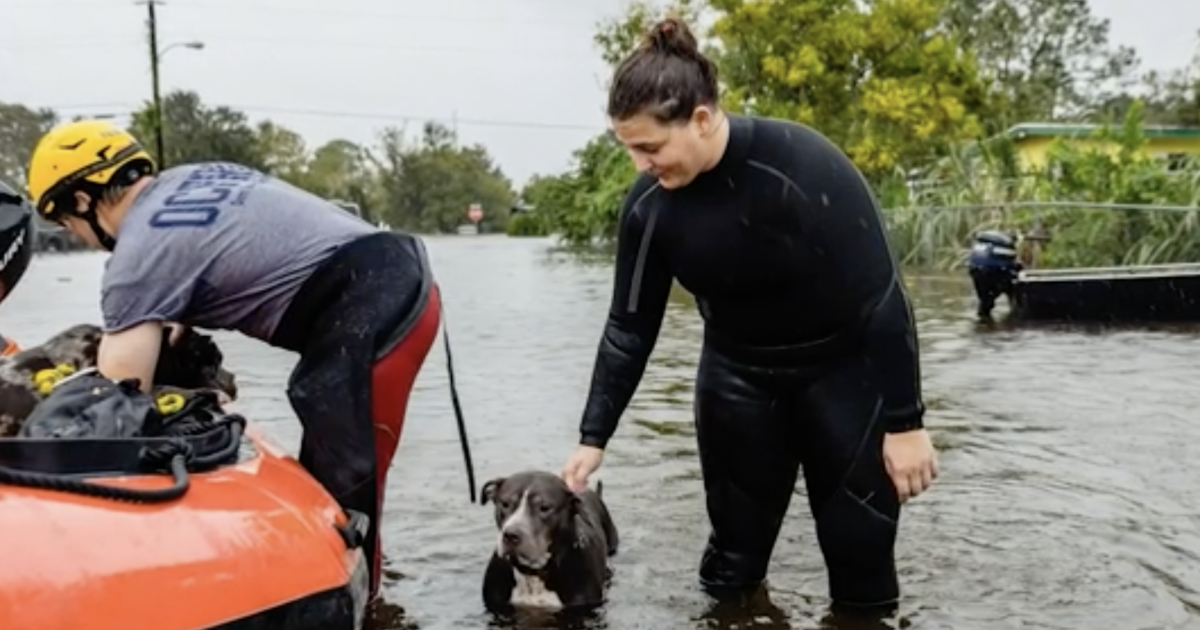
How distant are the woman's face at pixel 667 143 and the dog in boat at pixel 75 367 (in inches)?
66.8

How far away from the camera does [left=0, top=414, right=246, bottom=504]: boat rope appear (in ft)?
11.9

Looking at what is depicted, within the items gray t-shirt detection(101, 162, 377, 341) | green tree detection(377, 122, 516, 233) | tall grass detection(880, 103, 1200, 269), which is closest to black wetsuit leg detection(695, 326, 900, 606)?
gray t-shirt detection(101, 162, 377, 341)

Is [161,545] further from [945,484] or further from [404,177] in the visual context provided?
[404,177]

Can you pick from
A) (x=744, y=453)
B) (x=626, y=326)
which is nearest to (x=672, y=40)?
(x=626, y=326)

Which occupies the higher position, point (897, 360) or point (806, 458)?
point (897, 360)

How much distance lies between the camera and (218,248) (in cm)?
452

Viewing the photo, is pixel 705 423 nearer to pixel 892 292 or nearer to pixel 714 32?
pixel 892 292

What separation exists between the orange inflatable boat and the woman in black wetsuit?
1.17 m

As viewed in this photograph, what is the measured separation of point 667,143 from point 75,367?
6.38ft

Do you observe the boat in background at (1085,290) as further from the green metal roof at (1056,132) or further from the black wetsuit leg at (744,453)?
the green metal roof at (1056,132)

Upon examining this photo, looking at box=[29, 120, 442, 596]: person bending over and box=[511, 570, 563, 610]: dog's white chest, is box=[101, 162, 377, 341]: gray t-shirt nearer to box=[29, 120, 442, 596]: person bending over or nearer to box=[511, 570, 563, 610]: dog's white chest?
box=[29, 120, 442, 596]: person bending over

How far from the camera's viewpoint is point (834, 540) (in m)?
5.07

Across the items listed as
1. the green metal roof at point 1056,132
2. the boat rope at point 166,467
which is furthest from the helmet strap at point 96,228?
the green metal roof at point 1056,132

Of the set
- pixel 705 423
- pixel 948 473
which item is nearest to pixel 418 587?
pixel 705 423
